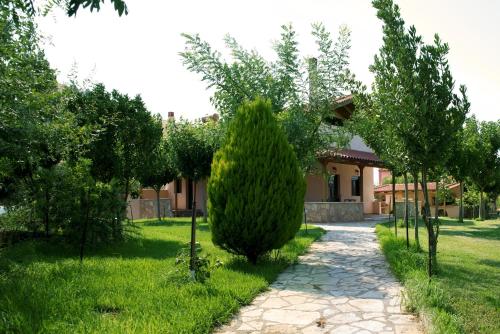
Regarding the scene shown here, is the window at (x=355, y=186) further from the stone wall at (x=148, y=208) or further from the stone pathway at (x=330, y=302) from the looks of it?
the stone pathway at (x=330, y=302)

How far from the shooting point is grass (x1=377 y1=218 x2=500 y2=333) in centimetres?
477

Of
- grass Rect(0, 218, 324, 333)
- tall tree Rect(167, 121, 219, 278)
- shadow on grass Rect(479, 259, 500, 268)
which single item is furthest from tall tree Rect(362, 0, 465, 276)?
tall tree Rect(167, 121, 219, 278)

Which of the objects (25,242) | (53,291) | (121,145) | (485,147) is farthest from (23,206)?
(485,147)

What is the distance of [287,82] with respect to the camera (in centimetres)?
1151

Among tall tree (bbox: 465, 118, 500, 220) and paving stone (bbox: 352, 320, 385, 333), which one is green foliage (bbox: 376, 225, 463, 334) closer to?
paving stone (bbox: 352, 320, 385, 333)

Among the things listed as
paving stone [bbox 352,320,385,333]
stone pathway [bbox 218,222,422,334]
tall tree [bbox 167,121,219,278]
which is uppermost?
tall tree [bbox 167,121,219,278]

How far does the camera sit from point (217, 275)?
23.1 feet

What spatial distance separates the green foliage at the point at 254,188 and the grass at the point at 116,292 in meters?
→ 0.57

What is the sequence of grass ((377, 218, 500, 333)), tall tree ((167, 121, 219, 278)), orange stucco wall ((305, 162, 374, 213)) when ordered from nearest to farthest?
grass ((377, 218, 500, 333))
tall tree ((167, 121, 219, 278))
orange stucco wall ((305, 162, 374, 213))

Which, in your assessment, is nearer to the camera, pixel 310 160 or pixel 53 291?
pixel 53 291

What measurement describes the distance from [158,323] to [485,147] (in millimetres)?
22301

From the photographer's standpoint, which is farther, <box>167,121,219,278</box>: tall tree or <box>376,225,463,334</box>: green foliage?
<box>167,121,219,278</box>: tall tree

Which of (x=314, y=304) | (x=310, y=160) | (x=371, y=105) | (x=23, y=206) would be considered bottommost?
(x=314, y=304)

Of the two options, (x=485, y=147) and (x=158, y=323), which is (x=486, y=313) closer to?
(x=158, y=323)
